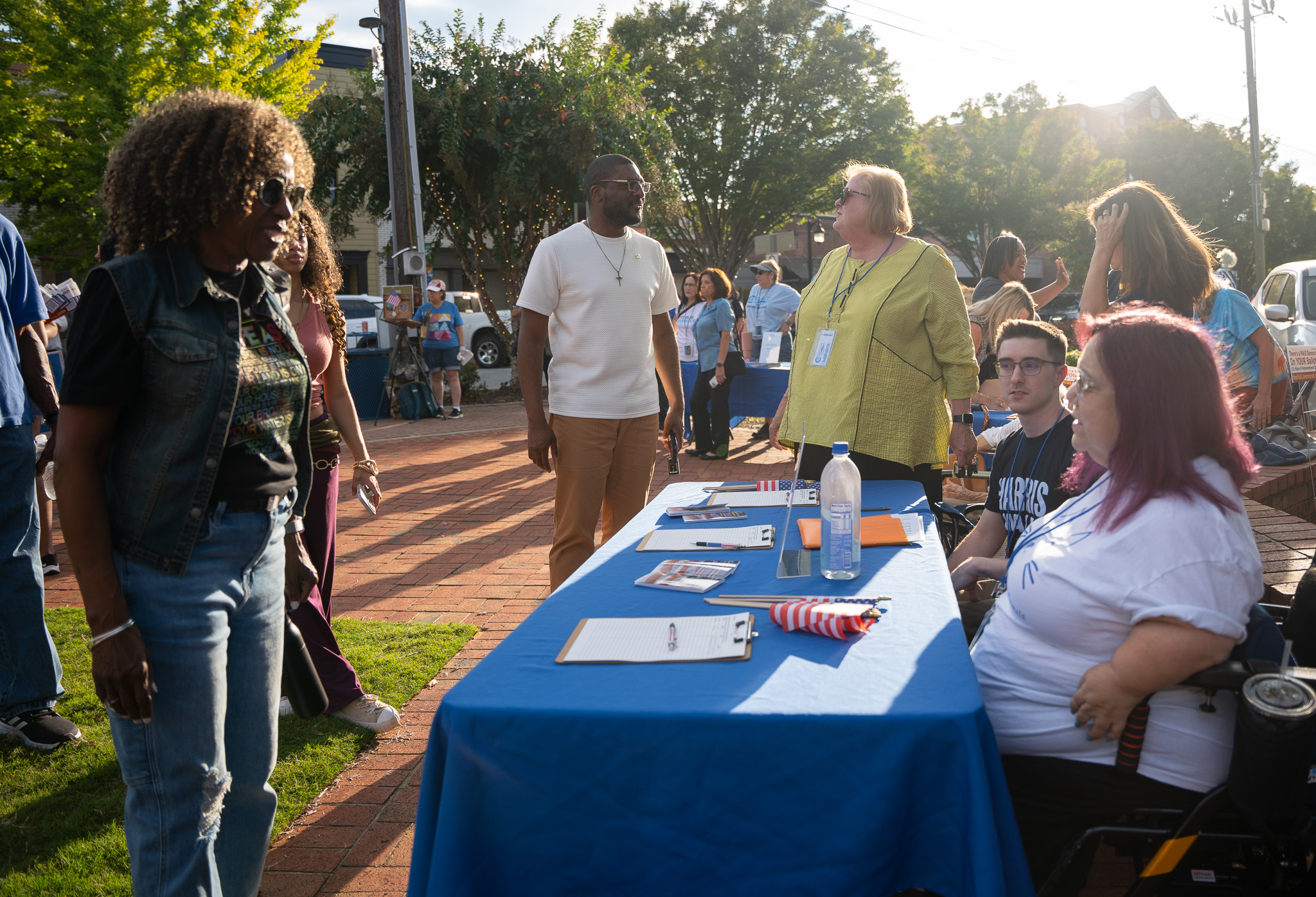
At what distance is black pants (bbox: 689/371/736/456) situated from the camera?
356 inches

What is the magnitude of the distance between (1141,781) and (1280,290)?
39.9 ft

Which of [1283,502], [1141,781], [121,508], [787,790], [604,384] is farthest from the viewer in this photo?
[1283,502]

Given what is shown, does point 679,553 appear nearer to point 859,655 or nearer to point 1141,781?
point 859,655

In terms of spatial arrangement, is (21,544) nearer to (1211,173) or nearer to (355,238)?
(355,238)

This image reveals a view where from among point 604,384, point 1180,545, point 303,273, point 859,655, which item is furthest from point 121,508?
point 604,384

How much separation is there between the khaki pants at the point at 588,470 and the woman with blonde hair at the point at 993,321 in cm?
217

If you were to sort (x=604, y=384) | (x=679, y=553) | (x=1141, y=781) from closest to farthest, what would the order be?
(x=1141, y=781)
(x=679, y=553)
(x=604, y=384)

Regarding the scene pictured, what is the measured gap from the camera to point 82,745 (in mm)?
3379

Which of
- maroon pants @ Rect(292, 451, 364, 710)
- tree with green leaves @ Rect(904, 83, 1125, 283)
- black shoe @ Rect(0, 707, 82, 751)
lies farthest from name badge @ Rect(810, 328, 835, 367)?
tree with green leaves @ Rect(904, 83, 1125, 283)

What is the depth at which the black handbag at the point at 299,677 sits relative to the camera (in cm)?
211

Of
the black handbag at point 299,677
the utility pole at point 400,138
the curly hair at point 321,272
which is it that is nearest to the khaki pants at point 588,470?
the curly hair at point 321,272

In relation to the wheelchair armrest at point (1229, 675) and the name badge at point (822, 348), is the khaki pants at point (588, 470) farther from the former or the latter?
the wheelchair armrest at point (1229, 675)

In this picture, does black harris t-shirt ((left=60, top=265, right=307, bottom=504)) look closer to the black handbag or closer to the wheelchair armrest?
the black handbag

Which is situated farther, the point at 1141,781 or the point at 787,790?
the point at 1141,781
